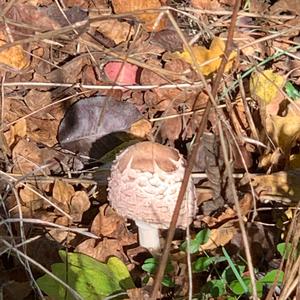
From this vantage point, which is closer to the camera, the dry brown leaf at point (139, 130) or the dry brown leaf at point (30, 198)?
the dry brown leaf at point (30, 198)

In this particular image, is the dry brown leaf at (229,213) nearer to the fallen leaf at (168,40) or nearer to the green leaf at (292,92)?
the green leaf at (292,92)

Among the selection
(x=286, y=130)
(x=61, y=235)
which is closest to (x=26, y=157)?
(x=61, y=235)

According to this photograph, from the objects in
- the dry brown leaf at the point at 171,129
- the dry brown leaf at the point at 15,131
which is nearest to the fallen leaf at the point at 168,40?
the dry brown leaf at the point at 171,129

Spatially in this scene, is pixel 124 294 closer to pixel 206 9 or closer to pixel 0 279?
pixel 0 279

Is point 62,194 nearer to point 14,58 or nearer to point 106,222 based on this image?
point 106,222

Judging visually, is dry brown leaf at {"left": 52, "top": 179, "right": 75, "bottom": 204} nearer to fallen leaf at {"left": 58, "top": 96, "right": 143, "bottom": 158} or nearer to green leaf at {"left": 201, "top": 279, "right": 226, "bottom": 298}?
fallen leaf at {"left": 58, "top": 96, "right": 143, "bottom": 158}

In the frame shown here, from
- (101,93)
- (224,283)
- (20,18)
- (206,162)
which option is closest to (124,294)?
(224,283)

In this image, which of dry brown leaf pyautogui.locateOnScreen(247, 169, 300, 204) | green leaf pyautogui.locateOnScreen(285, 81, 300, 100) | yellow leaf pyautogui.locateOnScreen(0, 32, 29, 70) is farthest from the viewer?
yellow leaf pyautogui.locateOnScreen(0, 32, 29, 70)

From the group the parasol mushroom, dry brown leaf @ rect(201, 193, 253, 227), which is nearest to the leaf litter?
dry brown leaf @ rect(201, 193, 253, 227)
